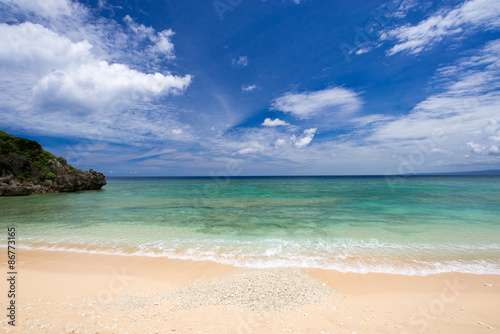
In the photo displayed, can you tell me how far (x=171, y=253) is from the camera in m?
9.63

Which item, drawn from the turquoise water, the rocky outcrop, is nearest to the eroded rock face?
the rocky outcrop

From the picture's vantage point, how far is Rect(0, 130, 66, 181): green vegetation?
37.2m

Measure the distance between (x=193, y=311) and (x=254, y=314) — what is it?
→ 1553 mm

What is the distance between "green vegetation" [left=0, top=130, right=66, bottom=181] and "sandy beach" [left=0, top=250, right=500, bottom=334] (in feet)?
149


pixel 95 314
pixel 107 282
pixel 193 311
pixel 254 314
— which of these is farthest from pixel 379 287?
pixel 107 282

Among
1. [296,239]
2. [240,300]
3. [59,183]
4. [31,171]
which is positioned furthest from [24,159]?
[240,300]

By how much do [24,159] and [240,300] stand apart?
54.3 metres

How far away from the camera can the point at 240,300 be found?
5547 millimetres

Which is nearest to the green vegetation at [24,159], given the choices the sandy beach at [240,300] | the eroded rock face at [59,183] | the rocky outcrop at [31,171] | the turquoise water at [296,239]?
the rocky outcrop at [31,171]

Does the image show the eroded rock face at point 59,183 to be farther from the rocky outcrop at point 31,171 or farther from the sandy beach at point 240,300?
the sandy beach at point 240,300

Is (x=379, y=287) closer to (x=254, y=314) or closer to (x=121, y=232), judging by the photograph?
(x=254, y=314)

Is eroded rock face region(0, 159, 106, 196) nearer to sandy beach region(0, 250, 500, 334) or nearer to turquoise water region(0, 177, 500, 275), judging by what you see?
turquoise water region(0, 177, 500, 275)

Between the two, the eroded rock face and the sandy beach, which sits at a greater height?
the eroded rock face

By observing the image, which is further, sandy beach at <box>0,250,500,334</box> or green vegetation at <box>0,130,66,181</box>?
green vegetation at <box>0,130,66,181</box>
